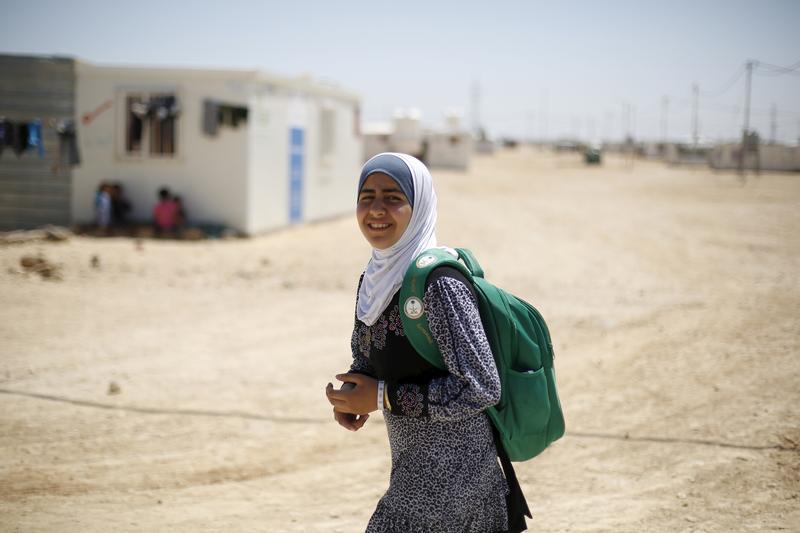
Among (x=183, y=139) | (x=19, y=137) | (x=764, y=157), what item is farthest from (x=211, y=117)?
Answer: (x=764, y=157)

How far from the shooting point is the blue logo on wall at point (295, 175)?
16.3m

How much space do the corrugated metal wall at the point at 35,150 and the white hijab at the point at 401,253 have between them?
14.1 m

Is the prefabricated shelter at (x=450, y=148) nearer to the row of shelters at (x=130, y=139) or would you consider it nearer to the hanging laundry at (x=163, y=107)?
the row of shelters at (x=130, y=139)

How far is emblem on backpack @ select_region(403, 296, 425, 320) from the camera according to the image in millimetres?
1944

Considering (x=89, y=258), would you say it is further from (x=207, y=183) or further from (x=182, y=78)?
(x=182, y=78)

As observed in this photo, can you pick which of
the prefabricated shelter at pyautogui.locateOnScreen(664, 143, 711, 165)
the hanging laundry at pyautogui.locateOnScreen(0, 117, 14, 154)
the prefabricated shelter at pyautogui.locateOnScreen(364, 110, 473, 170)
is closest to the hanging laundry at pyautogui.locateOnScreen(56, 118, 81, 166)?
the hanging laundry at pyautogui.locateOnScreen(0, 117, 14, 154)

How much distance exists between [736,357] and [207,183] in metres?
10.9

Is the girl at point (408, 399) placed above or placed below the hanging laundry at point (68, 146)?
below

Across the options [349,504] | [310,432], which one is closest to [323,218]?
[310,432]

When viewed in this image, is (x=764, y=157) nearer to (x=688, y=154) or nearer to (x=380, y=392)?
(x=688, y=154)

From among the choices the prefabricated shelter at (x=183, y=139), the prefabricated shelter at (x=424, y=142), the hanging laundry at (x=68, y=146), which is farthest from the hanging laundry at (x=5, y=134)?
the prefabricated shelter at (x=424, y=142)

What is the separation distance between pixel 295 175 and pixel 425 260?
1490cm

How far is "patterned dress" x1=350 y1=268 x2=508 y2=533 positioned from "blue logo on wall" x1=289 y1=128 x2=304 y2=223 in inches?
569

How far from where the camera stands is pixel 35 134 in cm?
1448
